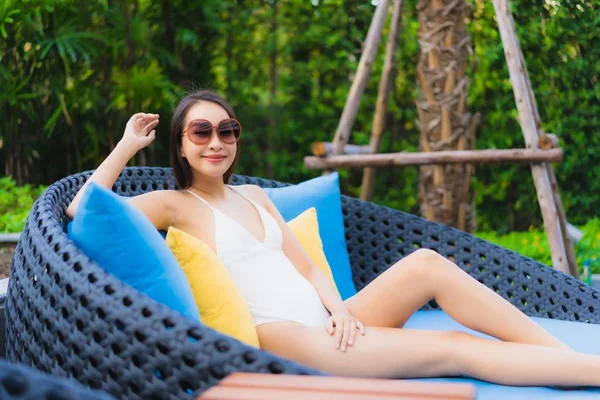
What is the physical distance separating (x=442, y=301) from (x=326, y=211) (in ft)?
2.48

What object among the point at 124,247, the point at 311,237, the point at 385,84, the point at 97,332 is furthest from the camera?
the point at 385,84

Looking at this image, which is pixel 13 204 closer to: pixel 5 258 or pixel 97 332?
pixel 5 258

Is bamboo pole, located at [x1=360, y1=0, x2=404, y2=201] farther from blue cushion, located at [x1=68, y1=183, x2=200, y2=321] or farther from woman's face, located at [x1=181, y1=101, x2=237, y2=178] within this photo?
blue cushion, located at [x1=68, y1=183, x2=200, y2=321]

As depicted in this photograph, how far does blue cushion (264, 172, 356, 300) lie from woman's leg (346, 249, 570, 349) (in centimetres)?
49

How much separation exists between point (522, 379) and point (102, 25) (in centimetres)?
476

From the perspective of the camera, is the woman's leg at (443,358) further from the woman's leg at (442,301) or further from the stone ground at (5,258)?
the stone ground at (5,258)

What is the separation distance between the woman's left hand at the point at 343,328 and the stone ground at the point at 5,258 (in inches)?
69.3

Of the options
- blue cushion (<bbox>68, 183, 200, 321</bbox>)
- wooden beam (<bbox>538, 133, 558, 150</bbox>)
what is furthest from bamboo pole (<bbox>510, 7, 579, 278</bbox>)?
blue cushion (<bbox>68, 183, 200, 321</bbox>)

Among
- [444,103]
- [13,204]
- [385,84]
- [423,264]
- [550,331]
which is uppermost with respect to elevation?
[385,84]

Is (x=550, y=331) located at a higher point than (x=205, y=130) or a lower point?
lower

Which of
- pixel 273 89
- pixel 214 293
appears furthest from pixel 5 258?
pixel 273 89

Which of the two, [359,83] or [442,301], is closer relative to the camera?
[442,301]

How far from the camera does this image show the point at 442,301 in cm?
213

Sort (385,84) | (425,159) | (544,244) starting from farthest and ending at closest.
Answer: (544,244), (385,84), (425,159)
